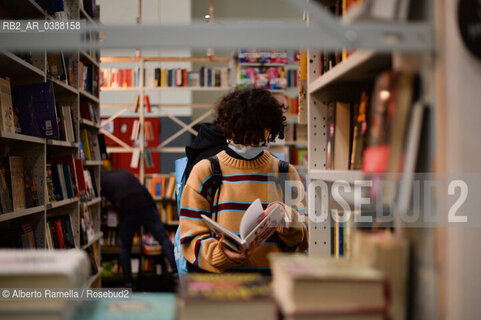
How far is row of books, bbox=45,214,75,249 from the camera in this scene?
3062 millimetres

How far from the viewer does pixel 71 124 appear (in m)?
3.54

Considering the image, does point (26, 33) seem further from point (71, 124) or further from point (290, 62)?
point (290, 62)

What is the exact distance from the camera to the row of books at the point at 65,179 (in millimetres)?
3125

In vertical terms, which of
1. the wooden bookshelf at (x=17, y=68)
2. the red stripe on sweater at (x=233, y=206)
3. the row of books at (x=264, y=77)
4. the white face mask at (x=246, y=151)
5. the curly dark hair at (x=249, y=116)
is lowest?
the red stripe on sweater at (x=233, y=206)

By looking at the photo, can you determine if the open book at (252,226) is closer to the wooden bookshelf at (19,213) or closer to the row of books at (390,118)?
the row of books at (390,118)

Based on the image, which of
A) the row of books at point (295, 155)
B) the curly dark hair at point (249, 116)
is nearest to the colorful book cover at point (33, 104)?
the curly dark hair at point (249, 116)

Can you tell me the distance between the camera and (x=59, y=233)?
3.21m

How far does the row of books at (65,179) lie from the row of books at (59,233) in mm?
176

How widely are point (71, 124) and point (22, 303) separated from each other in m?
2.90

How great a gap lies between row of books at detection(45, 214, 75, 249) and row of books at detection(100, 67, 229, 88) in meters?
3.40

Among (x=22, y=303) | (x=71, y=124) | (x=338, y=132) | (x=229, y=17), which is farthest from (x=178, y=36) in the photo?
(x=229, y=17)

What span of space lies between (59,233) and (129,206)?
2088 millimetres

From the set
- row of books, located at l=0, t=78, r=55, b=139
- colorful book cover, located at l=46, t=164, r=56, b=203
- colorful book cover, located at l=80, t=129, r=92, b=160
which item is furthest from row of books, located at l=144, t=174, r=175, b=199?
row of books, located at l=0, t=78, r=55, b=139

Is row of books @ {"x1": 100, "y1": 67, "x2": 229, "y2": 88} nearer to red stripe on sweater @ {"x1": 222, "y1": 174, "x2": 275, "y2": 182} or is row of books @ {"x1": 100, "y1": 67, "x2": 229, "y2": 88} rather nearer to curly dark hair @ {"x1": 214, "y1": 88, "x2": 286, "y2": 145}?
curly dark hair @ {"x1": 214, "y1": 88, "x2": 286, "y2": 145}
